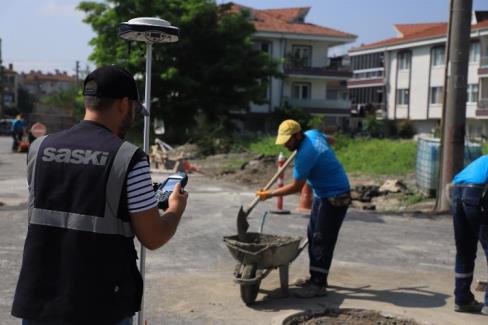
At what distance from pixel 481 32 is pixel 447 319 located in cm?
4677

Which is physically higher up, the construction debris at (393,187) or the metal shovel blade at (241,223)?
the metal shovel blade at (241,223)

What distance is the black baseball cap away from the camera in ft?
9.29

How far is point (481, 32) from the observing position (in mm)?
48312

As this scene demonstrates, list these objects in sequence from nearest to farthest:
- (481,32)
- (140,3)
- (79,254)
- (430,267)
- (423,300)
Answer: (79,254), (423,300), (430,267), (140,3), (481,32)

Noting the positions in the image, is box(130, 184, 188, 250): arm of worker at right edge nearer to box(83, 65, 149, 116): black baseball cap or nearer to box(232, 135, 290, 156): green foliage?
box(83, 65, 149, 116): black baseball cap

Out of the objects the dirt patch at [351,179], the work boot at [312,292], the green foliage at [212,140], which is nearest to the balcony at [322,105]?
the green foliage at [212,140]

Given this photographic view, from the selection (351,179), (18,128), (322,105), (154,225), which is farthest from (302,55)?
(154,225)

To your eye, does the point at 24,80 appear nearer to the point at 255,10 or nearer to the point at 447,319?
the point at 255,10

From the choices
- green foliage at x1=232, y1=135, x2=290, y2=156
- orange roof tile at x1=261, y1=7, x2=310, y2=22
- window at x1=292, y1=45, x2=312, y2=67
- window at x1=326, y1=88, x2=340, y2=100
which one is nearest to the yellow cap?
→ green foliage at x1=232, y1=135, x2=290, y2=156

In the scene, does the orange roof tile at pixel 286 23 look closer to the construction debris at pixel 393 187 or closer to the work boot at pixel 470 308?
the construction debris at pixel 393 187

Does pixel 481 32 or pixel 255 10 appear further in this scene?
pixel 255 10

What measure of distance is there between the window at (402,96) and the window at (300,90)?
11.4m

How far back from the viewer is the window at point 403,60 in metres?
58.0

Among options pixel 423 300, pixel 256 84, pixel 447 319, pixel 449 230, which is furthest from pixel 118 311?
pixel 256 84
